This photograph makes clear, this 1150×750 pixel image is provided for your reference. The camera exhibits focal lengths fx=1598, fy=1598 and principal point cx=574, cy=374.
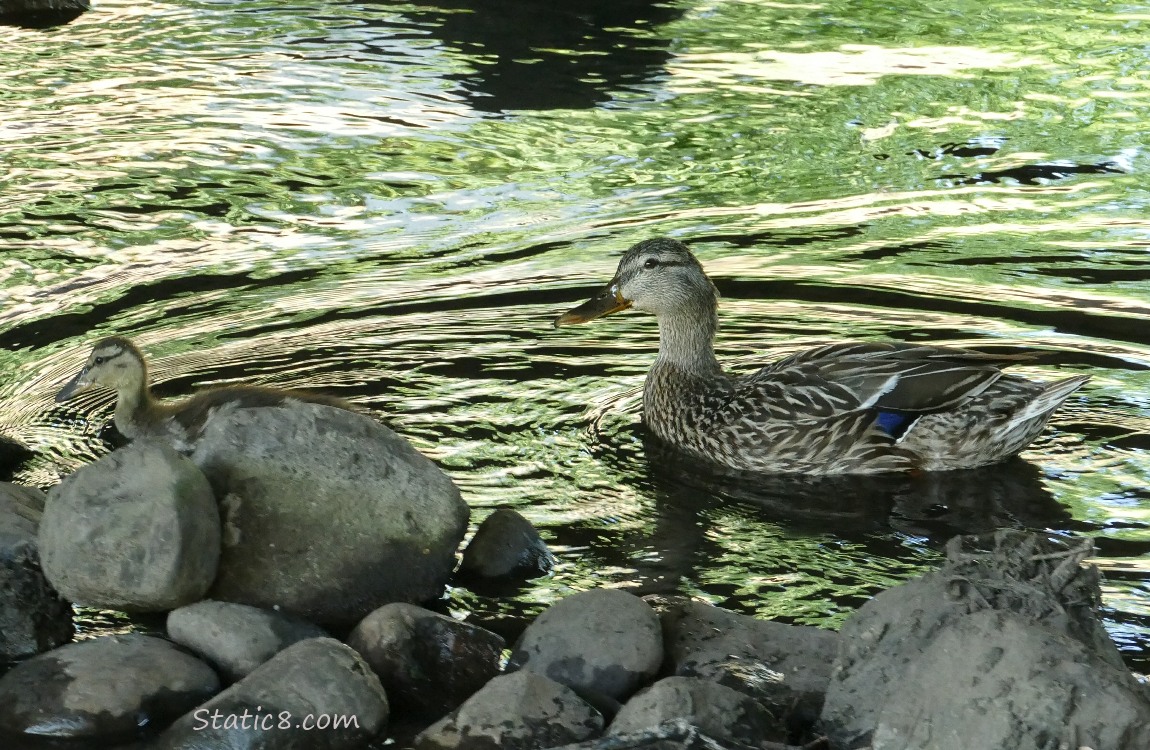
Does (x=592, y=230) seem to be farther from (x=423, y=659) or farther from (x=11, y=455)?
(x=423, y=659)

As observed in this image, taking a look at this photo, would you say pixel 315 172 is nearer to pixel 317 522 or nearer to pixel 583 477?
A: pixel 583 477

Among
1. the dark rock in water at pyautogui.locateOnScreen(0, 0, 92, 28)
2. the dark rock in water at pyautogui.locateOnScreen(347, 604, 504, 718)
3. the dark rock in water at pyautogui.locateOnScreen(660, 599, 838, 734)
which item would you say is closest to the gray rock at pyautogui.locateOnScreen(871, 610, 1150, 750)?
the dark rock in water at pyautogui.locateOnScreen(660, 599, 838, 734)

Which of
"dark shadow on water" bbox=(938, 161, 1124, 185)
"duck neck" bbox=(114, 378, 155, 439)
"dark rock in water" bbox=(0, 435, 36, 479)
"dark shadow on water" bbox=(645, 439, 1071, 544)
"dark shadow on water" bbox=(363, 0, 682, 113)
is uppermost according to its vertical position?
"dark shadow on water" bbox=(363, 0, 682, 113)

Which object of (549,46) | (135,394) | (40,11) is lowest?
(135,394)

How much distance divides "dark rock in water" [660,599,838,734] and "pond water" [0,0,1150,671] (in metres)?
0.36

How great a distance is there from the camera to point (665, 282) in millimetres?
8711

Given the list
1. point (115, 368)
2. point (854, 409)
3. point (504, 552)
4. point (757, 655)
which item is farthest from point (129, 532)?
point (854, 409)

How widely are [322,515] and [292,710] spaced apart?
1070mm

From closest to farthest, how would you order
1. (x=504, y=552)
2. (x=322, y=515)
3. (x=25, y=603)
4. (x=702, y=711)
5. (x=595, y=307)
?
(x=702, y=711)
(x=25, y=603)
(x=322, y=515)
(x=504, y=552)
(x=595, y=307)

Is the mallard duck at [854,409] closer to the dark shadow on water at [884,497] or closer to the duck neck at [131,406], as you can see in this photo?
the dark shadow on water at [884,497]

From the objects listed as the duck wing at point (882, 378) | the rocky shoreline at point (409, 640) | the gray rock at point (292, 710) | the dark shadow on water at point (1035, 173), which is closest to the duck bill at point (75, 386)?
the rocky shoreline at point (409, 640)

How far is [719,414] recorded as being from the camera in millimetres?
8328

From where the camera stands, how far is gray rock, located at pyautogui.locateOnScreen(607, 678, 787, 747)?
5.12 meters

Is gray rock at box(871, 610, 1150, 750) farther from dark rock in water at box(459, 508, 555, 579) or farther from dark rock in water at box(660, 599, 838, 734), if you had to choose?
dark rock in water at box(459, 508, 555, 579)
